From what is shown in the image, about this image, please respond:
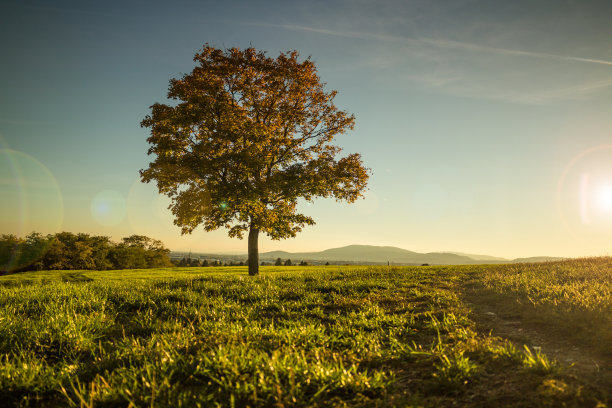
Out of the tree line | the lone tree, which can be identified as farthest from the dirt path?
the tree line

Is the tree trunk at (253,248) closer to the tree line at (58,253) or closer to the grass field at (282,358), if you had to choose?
the grass field at (282,358)

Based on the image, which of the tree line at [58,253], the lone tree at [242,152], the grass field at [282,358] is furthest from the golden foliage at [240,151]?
the tree line at [58,253]

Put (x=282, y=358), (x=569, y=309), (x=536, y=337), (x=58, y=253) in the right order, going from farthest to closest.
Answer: (x=58, y=253)
(x=569, y=309)
(x=536, y=337)
(x=282, y=358)

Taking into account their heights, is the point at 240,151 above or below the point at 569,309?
above

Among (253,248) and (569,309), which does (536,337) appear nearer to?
(569,309)

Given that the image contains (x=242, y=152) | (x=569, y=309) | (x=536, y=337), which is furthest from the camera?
(x=242, y=152)

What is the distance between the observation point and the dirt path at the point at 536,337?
3832mm

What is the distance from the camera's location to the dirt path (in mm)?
3832

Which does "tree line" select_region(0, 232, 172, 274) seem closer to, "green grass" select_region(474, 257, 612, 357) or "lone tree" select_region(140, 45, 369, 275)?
"lone tree" select_region(140, 45, 369, 275)

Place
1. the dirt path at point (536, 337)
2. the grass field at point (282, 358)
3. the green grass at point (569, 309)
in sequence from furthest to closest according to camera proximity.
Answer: the green grass at point (569, 309), the dirt path at point (536, 337), the grass field at point (282, 358)

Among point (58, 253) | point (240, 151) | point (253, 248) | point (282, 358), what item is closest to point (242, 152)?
point (240, 151)

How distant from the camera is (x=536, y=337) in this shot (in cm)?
550

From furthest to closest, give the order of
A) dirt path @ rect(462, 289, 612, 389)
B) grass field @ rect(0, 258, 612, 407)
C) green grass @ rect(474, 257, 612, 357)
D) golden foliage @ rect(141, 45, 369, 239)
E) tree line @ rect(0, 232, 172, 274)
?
tree line @ rect(0, 232, 172, 274), golden foliage @ rect(141, 45, 369, 239), green grass @ rect(474, 257, 612, 357), dirt path @ rect(462, 289, 612, 389), grass field @ rect(0, 258, 612, 407)

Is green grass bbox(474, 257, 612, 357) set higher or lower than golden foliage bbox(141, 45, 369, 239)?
lower
